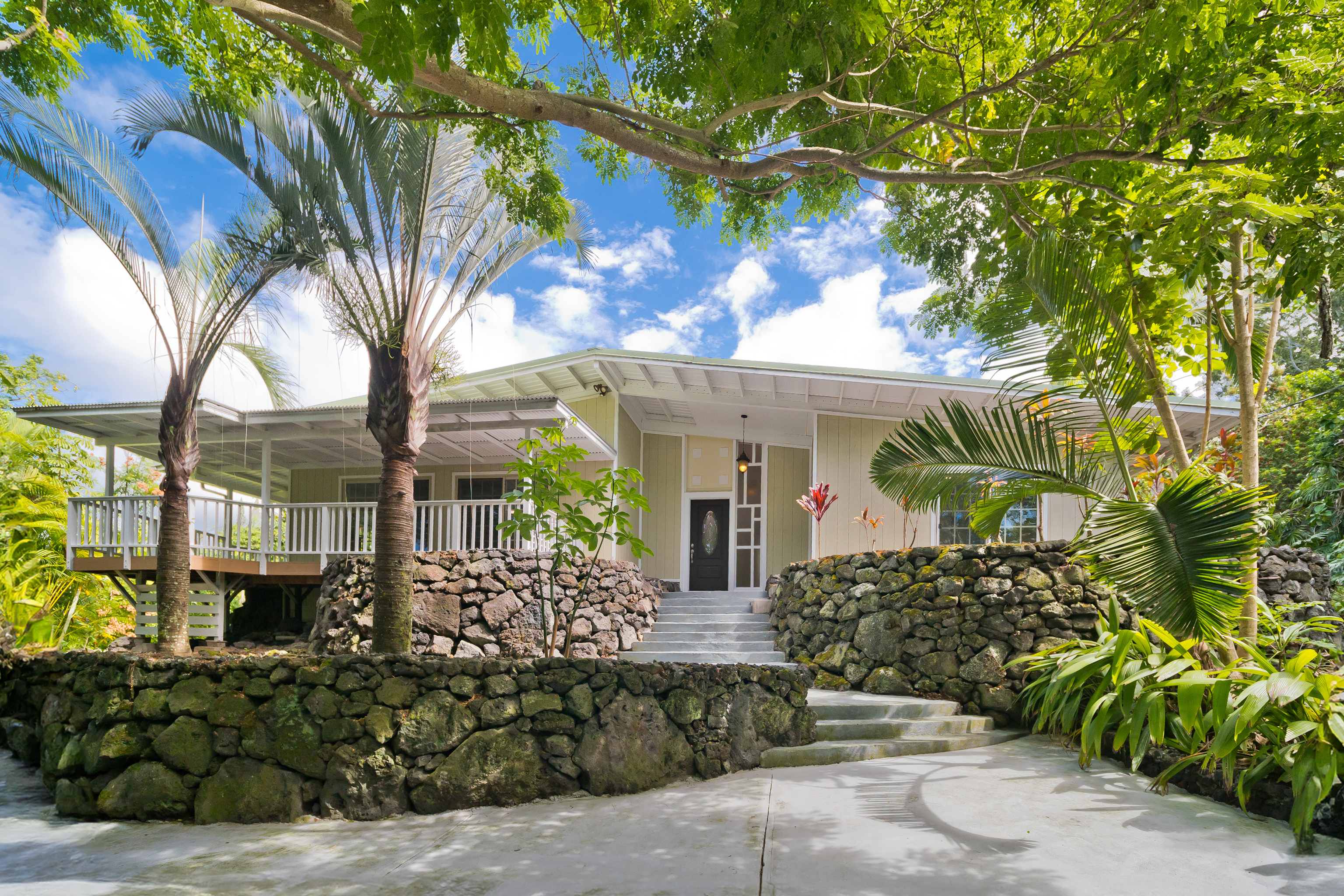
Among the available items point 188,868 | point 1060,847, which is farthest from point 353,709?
point 1060,847

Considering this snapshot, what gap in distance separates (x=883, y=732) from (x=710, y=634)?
390 cm

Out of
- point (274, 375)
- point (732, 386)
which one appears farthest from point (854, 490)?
point (274, 375)

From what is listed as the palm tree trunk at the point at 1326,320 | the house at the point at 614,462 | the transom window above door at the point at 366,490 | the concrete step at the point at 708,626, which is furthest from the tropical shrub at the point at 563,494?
the transom window above door at the point at 366,490

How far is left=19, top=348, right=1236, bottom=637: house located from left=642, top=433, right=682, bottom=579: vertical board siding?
3 cm

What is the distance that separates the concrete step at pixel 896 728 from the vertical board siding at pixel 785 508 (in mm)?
6065

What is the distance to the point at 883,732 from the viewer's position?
255 inches

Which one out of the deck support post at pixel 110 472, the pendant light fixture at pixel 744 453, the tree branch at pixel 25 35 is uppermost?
the tree branch at pixel 25 35

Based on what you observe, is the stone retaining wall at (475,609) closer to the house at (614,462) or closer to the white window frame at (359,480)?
the house at (614,462)

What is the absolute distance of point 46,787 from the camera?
5.80 m

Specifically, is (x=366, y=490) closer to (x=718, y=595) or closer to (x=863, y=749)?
(x=718, y=595)

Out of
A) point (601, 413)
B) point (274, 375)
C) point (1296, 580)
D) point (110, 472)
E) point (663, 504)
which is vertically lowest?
point (1296, 580)

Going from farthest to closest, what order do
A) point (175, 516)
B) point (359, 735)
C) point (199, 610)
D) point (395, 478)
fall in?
point (199, 610) → point (175, 516) → point (395, 478) → point (359, 735)

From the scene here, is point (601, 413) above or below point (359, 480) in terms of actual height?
above

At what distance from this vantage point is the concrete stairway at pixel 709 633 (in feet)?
31.0
